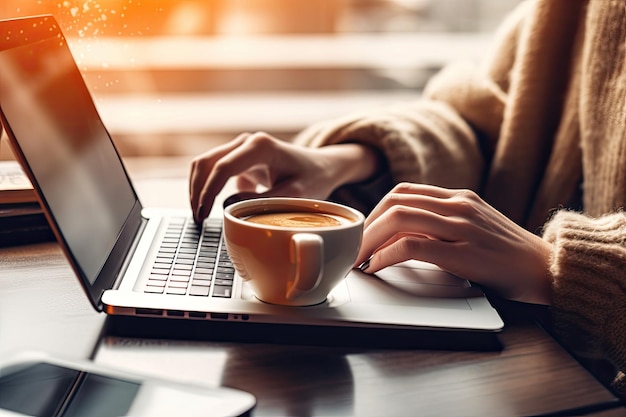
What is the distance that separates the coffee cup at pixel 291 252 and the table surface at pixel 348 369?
0.04m

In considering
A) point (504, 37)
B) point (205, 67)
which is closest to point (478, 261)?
point (504, 37)

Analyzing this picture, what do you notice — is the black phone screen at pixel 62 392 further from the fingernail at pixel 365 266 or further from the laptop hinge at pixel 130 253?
the fingernail at pixel 365 266

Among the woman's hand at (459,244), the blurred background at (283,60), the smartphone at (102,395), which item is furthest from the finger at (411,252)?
the blurred background at (283,60)

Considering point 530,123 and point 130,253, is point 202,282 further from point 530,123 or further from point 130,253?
point 530,123

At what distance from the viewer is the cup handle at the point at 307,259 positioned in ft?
1.46

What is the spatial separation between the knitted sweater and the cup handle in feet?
1.54

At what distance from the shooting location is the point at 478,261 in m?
0.57

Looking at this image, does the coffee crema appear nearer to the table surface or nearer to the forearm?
the table surface

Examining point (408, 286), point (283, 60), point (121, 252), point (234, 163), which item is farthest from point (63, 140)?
point (283, 60)

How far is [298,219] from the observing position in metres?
0.53

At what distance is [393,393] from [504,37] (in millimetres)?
867

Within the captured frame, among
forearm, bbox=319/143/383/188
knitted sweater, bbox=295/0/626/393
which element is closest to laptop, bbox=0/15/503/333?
forearm, bbox=319/143/383/188

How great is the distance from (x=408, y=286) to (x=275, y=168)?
290 millimetres

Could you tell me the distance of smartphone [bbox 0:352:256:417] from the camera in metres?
0.37
